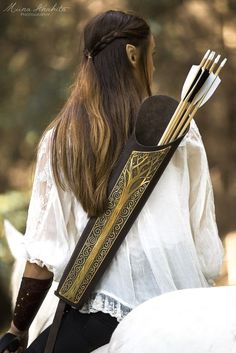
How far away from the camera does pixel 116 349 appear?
4.62 ft

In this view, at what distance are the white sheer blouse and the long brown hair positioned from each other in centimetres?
→ 4

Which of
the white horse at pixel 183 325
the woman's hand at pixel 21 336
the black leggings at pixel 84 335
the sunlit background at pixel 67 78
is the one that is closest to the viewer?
the white horse at pixel 183 325

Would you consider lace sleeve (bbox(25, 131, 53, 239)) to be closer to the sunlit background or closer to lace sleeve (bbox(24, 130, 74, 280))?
lace sleeve (bbox(24, 130, 74, 280))

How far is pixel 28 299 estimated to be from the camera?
1.88 m

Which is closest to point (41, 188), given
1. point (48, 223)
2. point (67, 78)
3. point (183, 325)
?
point (48, 223)

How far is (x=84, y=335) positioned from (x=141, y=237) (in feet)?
0.83

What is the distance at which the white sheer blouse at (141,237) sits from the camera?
6.00 ft

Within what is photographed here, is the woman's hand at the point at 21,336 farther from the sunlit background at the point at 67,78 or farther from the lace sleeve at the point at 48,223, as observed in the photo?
the sunlit background at the point at 67,78

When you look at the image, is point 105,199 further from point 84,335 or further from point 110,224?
point 84,335

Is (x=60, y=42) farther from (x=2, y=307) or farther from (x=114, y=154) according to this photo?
(x=114, y=154)

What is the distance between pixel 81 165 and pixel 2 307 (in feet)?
7.95

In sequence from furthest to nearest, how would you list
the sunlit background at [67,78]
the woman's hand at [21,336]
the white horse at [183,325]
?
the sunlit background at [67,78], the woman's hand at [21,336], the white horse at [183,325]

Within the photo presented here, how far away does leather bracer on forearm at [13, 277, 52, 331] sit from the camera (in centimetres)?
188

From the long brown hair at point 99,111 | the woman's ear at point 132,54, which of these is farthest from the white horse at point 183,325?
the woman's ear at point 132,54
